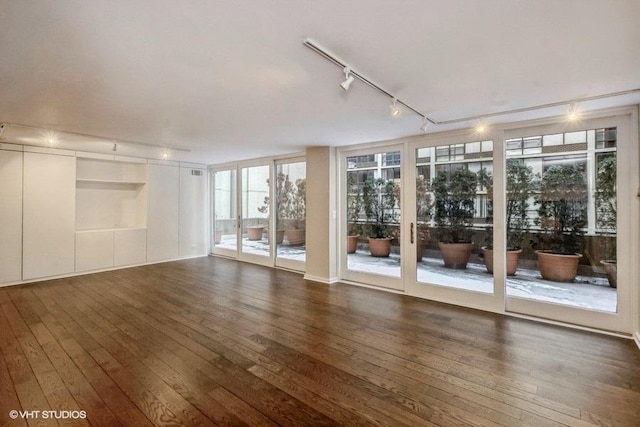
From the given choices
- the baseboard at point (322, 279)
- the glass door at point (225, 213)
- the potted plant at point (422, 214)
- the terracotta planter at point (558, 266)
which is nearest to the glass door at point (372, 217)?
the baseboard at point (322, 279)

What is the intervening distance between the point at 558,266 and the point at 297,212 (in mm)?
4267

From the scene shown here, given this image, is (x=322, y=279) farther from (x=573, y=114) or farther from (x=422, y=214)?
(x=573, y=114)

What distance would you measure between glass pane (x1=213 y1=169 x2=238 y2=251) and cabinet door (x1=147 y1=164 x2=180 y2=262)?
0.97 m

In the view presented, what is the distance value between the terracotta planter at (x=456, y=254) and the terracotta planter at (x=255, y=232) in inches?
156

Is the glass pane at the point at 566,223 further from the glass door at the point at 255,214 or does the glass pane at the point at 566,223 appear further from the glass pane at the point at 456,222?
the glass door at the point at 255,214

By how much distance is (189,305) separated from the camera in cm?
402

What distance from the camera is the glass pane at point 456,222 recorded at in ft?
13.0

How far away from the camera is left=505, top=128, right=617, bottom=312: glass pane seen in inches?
129

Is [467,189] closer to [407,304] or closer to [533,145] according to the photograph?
[533,145]

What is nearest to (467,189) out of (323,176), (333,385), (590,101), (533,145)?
(533,145)

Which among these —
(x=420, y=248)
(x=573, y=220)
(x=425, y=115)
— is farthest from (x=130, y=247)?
(x=573, y=220)

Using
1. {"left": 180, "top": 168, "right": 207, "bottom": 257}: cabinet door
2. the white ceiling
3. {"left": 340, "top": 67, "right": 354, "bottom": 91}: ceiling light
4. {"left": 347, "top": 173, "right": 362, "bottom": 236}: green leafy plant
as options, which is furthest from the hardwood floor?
{"left": 180, "top": 168, "right": 207, "bottom": 257}: cabinet door

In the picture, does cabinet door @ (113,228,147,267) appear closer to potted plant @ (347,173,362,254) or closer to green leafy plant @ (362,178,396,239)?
potted plant @ (347,173,362,254)

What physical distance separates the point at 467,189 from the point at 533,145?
0.88 m
